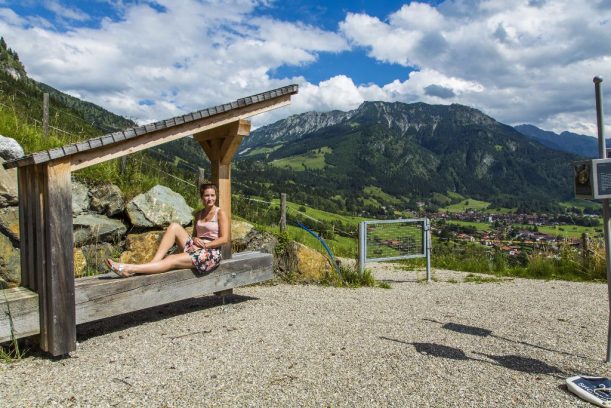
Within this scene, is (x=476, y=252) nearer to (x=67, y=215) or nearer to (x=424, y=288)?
(x=424, y=288)

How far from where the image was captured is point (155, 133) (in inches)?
200

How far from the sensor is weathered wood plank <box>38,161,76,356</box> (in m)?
4.24

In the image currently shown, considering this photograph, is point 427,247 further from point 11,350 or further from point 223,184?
point 11,350

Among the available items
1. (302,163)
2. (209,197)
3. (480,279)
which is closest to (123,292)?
(209,197)

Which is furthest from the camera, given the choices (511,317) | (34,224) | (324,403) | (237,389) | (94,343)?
(511,317)

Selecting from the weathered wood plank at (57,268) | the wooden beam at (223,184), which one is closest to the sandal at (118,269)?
the weathered wood plank at (57,268)

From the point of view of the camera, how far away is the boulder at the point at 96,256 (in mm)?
7191

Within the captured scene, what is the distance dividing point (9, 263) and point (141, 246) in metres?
2.05

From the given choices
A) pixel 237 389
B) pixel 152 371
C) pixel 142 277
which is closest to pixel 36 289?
pixel 142 277

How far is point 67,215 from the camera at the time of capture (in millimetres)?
4340

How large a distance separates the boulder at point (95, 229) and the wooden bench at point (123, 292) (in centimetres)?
240

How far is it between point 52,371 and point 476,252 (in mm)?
11124

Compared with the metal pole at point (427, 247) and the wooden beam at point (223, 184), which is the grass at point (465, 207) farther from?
the wooden beam at point (223, 184)

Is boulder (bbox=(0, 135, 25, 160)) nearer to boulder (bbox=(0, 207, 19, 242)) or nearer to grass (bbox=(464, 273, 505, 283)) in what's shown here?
boulder (bbox=(0, 207, 19, 242))
